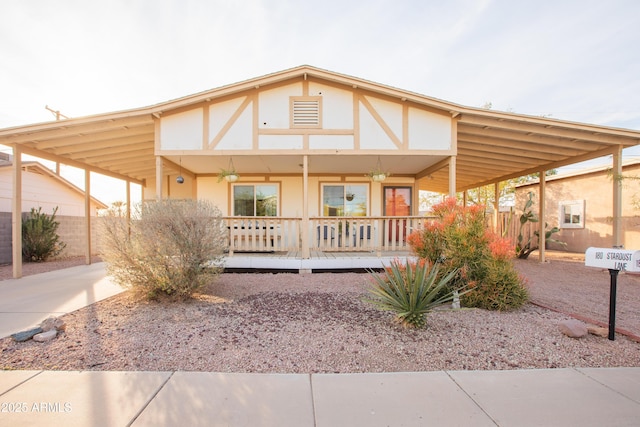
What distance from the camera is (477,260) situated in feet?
14.4

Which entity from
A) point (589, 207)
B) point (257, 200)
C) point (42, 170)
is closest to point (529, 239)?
point (589, 207)

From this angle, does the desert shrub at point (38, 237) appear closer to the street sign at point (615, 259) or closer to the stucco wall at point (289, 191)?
the stucco wall at point (289, 191)

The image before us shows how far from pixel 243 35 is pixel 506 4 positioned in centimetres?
Result: 753

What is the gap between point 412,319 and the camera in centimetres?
346

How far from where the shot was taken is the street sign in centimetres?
313

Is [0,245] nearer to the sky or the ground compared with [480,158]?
nearer to the ground

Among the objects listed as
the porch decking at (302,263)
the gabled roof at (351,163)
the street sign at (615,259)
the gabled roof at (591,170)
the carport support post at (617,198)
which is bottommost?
the porch decking at (302,263)

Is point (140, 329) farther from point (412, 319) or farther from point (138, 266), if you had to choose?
point (412, 319)

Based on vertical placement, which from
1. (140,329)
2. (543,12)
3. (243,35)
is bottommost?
(140,329)

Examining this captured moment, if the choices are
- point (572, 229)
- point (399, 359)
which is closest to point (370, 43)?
point (399, 359)

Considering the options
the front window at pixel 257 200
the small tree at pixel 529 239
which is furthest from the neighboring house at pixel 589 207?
the front window at pixel 257 200

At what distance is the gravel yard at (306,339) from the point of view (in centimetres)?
277

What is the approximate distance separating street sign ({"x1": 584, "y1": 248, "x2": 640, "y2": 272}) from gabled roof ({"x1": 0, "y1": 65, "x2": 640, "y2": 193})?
4433 millimetres

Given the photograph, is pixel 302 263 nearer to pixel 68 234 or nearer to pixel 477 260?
pixel 477 260
